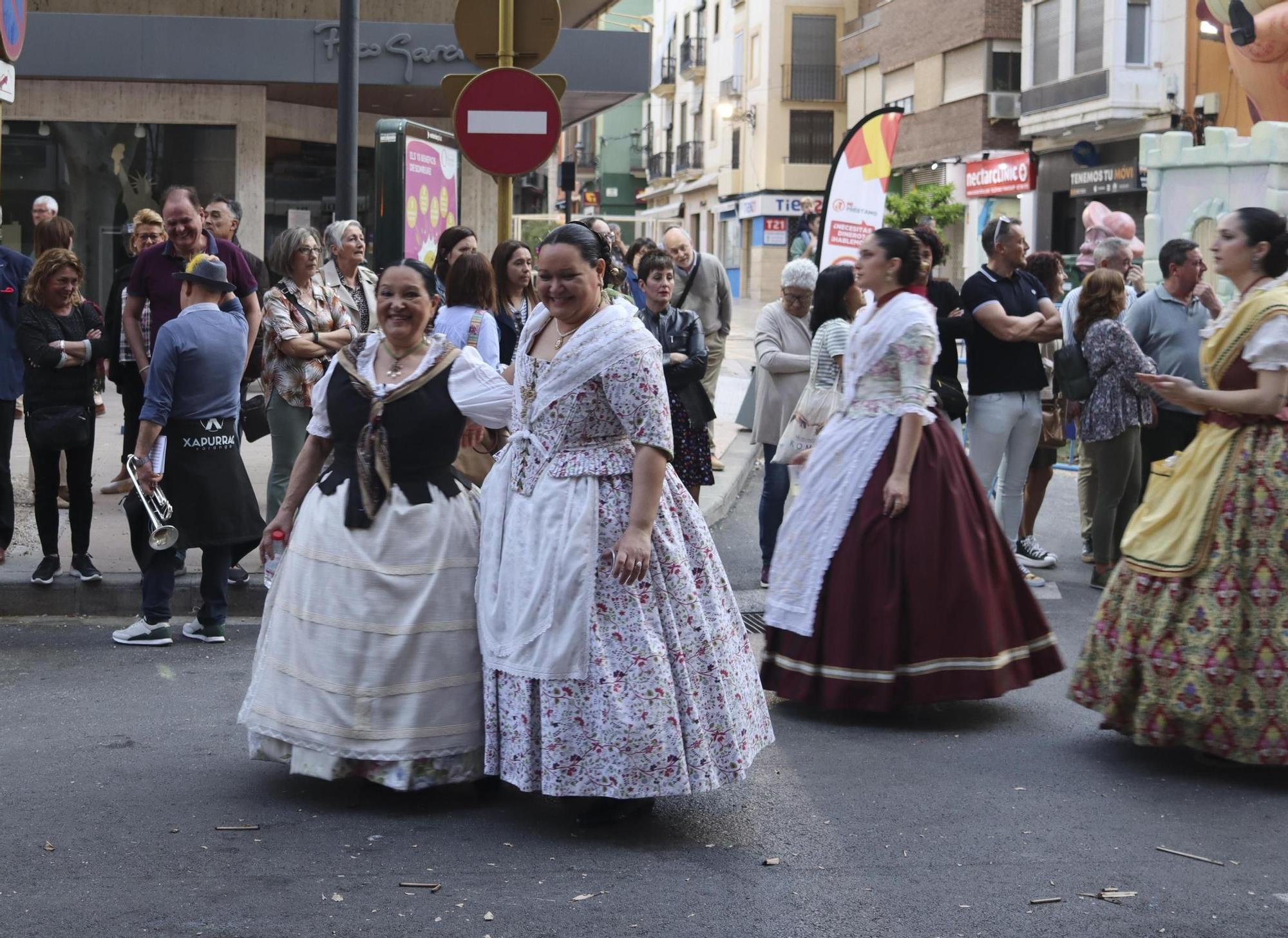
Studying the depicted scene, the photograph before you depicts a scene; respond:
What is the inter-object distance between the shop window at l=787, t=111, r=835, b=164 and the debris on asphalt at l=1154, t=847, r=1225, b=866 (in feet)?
168

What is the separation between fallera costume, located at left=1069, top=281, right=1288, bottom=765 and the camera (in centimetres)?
536

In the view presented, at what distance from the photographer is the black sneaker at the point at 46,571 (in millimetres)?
8008

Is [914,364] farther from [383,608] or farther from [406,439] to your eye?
[383,608]

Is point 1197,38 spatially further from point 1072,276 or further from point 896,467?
point 896,467

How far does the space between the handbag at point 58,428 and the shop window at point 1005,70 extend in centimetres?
3363

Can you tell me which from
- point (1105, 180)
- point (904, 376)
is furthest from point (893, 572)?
point (1105, 180)

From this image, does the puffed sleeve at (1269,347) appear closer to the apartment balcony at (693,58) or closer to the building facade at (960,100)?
the building facade at (960,100)

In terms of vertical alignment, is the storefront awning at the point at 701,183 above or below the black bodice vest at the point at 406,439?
above

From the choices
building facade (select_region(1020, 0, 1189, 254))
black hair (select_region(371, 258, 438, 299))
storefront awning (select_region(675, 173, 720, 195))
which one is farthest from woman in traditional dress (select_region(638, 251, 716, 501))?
storefront awning (select_region(675, 173, 720, 195))

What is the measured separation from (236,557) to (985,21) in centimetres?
3420

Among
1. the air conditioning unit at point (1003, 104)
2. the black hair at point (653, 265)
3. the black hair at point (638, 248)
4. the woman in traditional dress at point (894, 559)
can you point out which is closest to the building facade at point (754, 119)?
the air conditioning unit at point (1003, 104)

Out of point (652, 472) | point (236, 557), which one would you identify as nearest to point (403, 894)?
point (652, 472)

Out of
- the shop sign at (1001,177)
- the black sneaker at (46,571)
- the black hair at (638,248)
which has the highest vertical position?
the shop sign at (1001,177)

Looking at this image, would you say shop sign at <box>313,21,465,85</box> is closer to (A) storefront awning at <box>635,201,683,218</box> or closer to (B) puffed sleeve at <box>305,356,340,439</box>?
(B) puffed sleeve at <box>305,356,340,439</box>
